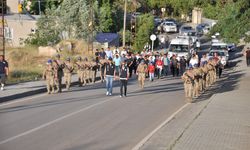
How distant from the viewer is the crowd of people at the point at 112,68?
23500 millimetres

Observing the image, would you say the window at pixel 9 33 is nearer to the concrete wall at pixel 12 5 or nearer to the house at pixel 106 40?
the house at pixel 106 40

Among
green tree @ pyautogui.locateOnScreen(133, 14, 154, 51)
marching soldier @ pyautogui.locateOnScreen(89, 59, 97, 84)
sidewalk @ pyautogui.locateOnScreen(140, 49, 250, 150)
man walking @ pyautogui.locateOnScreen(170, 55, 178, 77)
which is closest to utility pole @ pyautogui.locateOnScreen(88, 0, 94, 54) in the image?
green tree @ pyautogui.locateOnScreen(133, 14, 154, 51)

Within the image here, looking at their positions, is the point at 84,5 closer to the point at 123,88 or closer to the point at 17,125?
the point at 123,88

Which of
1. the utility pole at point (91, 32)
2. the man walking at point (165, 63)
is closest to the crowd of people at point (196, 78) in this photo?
the man walking at point (165, 63)

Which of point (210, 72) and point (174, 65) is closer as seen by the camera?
point (210, 72)

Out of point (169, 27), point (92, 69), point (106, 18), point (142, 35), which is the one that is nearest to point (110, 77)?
point (92, 69)

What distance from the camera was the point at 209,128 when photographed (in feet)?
47.2

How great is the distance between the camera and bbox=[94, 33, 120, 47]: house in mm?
54625

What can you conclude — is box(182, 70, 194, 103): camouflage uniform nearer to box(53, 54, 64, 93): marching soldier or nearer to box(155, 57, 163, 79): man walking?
box(53, 54, 64, 93): marching soldier

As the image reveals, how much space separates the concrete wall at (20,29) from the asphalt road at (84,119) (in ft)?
122

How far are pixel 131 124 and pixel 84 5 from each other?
4152cm

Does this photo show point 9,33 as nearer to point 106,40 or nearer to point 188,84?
point 106,40

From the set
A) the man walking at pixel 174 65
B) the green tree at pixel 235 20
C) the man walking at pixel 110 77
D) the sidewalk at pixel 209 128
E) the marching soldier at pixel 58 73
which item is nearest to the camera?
the sidewalk at pixel 209 128

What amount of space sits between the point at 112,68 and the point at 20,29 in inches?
1560
